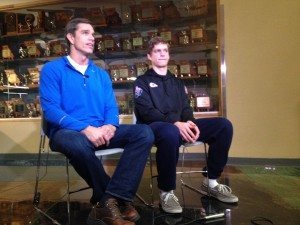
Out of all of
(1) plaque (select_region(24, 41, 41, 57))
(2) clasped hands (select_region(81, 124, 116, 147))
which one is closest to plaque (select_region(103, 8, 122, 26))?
(1) plaque (select_region(24, 41, 41, 57))

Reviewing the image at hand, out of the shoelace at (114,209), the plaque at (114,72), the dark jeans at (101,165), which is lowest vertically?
the shoelace at (114,209)

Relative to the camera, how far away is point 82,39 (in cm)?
216

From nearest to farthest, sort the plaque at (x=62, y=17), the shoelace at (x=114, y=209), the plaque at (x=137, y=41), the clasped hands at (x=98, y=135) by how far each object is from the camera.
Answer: the shoelace at (x=114, y=209) → the clasped hands at (x=98, y=135) → the plaque at (x=137, y=41) → the plaque at (x=62, y=17)

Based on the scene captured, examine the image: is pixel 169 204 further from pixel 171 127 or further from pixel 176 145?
pixel 171 127

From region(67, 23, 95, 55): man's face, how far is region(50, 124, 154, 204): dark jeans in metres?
0.65

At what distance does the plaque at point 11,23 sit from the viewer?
441 cm

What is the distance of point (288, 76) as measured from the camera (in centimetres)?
339

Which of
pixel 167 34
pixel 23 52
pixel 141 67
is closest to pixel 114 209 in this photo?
pixel 141 67

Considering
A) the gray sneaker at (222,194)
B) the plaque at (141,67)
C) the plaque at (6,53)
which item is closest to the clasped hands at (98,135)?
the gray sneaker at (222,194)

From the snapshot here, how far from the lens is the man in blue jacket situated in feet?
5.76

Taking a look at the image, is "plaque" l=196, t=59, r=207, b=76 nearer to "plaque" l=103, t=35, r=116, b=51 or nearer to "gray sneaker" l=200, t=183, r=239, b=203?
"plaque" l=103, t=35, r=116, b=51

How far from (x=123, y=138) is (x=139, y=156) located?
0.59 feet

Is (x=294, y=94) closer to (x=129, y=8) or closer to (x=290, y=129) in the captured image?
(x=290, y=129)

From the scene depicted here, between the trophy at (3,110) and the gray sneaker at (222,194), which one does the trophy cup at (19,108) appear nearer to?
the trophy at (3,110)
